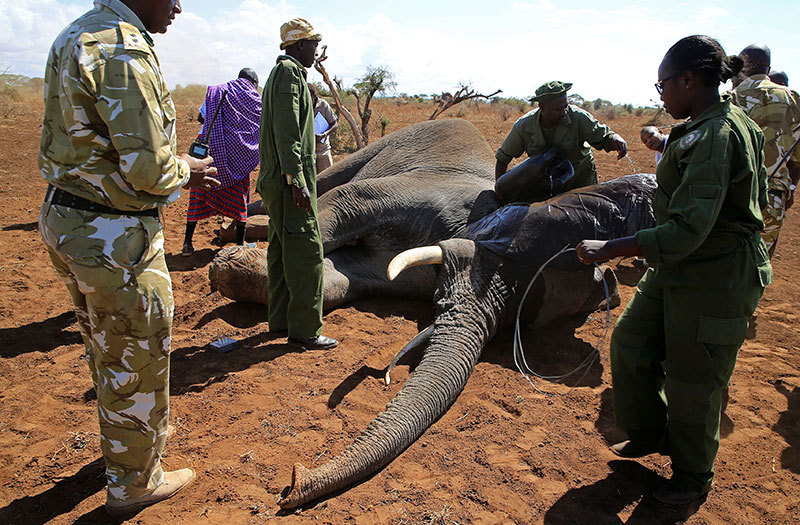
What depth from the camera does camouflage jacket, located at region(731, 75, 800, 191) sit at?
4781 mm

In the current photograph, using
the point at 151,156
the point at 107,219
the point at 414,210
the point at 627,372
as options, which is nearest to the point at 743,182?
the point at 627,372

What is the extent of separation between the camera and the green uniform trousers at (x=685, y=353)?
2596 mm

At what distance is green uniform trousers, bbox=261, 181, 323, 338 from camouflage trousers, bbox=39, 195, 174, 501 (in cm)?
162

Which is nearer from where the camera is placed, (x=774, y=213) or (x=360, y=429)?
(x=360, y=429)

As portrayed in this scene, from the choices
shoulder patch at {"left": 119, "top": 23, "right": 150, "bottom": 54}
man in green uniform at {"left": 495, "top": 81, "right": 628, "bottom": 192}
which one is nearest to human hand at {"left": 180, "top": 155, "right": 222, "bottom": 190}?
shoulder patch at {"left": 119, "top": 23, "right": 150, "bottom": 54}

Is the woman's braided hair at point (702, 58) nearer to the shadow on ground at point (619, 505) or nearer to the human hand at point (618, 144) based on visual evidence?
the shadow on ground at point (619, 505)

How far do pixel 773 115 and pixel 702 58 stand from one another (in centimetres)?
290

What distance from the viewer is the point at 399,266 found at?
381 cm

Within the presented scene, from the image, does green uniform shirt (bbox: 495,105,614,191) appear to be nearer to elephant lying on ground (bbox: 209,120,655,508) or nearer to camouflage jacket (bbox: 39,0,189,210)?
elephant lying on ground (bbox: 209,120,655,508)

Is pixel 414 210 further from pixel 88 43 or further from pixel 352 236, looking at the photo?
pixel 88 43

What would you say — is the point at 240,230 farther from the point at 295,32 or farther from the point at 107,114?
the point at 107,114

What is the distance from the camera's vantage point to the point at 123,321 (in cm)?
237

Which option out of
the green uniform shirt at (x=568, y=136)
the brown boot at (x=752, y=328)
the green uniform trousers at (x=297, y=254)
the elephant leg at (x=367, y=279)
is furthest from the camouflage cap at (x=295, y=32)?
the brown boot at (x=752, y=328)

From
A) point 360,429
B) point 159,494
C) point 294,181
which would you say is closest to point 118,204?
point 159,494
